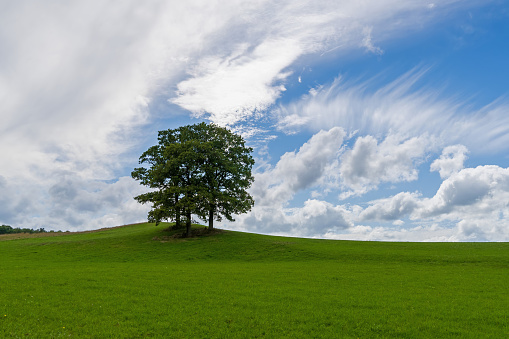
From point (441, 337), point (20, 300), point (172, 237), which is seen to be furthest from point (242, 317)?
point (172, 237)

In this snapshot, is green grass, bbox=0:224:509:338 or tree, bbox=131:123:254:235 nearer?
green grass, bbox=0:224:509:338

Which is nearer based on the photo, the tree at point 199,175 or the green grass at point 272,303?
the green grass at point 272,303

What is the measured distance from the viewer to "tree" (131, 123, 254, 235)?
5922 centimetres

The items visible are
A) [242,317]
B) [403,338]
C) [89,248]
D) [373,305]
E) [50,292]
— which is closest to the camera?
[403,338]

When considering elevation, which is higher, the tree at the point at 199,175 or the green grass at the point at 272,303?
the tree at the point at 199,175

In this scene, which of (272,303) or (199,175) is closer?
(272,303)

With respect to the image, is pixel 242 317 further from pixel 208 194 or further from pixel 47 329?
pixel 208 194

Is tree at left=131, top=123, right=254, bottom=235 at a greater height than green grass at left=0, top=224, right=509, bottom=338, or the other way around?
tree at left=131, top=123, right=254, bottom=235

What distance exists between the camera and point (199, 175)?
207 feet

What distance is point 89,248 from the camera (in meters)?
56.6

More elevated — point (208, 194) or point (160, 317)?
point (208, 194)

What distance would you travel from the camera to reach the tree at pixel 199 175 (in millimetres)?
59219

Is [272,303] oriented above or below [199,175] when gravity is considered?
below

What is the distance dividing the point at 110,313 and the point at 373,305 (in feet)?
50.2
